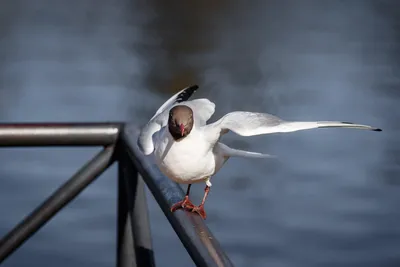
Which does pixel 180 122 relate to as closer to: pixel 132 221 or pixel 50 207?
pixel 132 221

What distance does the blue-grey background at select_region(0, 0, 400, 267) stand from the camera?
8.27 metres

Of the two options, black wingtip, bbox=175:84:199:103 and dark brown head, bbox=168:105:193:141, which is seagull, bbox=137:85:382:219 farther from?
black wingtip, bbox=175:84:199:103

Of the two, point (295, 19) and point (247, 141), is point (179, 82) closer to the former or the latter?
point (247, 141)

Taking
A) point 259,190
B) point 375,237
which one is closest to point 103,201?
point 259,190

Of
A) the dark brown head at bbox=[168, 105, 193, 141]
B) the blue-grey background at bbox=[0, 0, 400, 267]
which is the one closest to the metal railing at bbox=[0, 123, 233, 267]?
the dark brown head at bbox=[168, 105, 193, 141]

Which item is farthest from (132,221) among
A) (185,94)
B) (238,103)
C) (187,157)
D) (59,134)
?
(238,103)

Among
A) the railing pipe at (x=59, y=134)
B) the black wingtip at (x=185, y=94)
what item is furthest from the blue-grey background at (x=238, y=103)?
the railing pipe at (x=59, y=134)

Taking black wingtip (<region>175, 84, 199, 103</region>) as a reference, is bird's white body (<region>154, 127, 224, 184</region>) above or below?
below

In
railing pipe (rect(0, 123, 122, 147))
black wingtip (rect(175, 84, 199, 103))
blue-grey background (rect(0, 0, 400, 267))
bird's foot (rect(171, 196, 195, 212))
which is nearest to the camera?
bird's foot (rect(171, 196, 195, 212))

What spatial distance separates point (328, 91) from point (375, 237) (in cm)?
429

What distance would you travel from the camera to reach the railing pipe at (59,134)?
2970 mm

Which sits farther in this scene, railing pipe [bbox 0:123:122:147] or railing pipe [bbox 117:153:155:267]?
railing pipe [bbox 0:123:122:147]

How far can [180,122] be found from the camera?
2.89 m

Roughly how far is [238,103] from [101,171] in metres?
9.47
